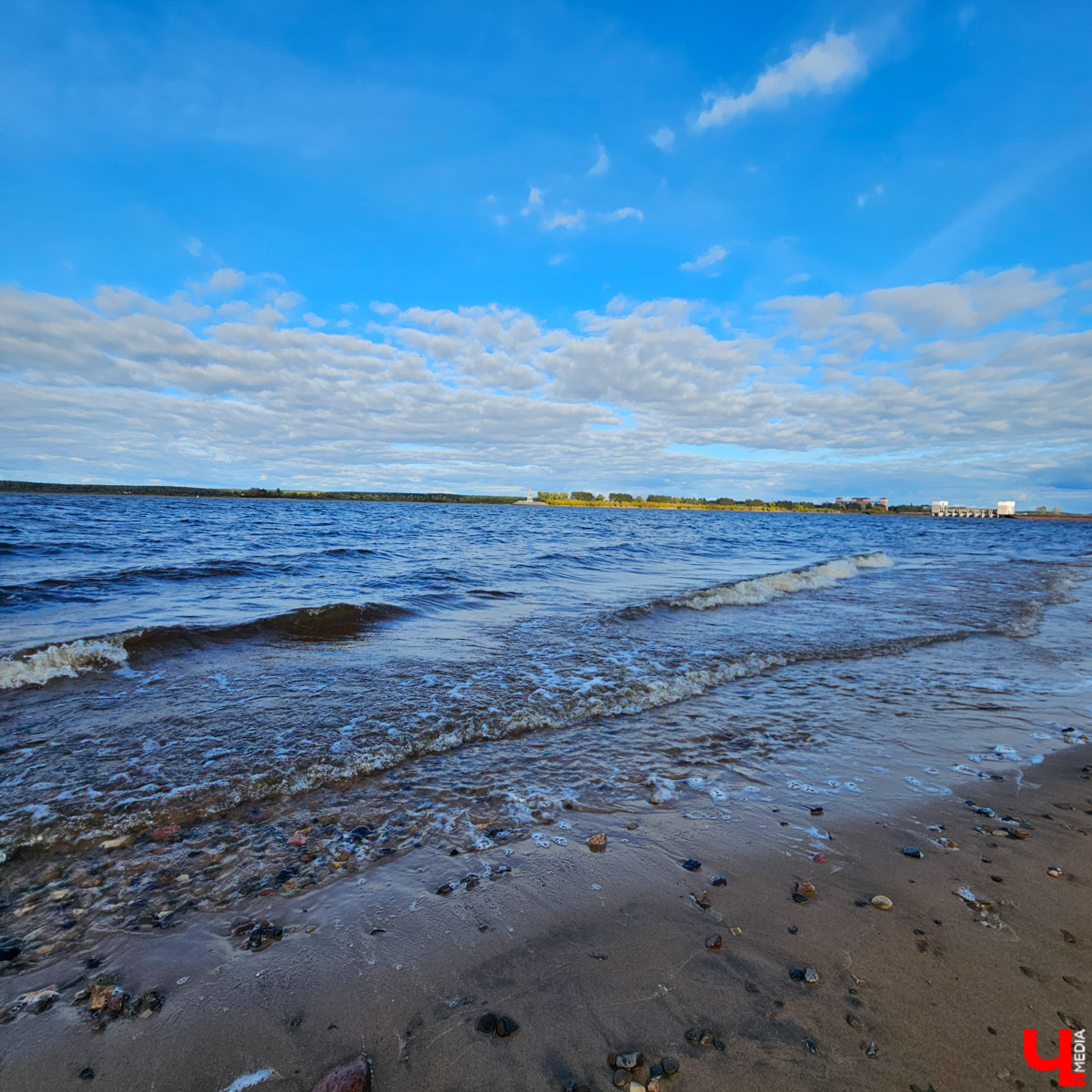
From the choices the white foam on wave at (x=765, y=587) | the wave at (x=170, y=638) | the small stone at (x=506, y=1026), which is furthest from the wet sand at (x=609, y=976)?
the white foam on wave at (x=765, y=587)

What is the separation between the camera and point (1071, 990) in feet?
7.78

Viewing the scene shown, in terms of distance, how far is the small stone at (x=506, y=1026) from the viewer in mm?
2168

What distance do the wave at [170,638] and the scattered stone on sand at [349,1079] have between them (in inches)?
279

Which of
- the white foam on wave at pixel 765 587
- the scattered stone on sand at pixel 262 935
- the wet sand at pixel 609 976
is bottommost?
the white foam on wave at pixel 765 587

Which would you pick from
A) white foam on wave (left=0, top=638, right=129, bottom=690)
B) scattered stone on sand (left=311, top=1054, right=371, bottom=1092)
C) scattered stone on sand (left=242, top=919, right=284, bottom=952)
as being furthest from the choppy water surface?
scattered stone on sand (left=311, top=1054, right=371, bottom=1092)

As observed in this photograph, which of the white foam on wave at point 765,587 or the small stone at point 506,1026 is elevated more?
the small stone at point 506,1026

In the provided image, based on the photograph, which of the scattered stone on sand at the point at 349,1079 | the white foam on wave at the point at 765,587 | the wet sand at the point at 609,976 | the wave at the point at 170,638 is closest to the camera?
the scattered stone on sand at the point at 349,1079

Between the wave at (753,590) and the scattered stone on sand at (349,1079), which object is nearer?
the scattered stone on sand at (349,1079)

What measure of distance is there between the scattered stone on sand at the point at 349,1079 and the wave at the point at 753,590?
9710mm

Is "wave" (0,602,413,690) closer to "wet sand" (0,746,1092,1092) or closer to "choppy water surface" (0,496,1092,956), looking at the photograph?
"choppy water surface" (0,496,1092,956)

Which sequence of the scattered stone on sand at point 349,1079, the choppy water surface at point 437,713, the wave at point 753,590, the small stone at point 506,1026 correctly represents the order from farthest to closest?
the wave at point 753,590
the choppy water surface at point 437,713
the small stone at point 506,1026
the scattered stone on sand at point 349,1079

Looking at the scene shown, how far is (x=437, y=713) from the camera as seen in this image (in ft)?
19.4

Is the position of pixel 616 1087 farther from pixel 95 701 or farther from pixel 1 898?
pixel 95 701
